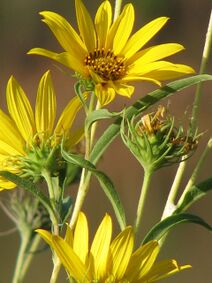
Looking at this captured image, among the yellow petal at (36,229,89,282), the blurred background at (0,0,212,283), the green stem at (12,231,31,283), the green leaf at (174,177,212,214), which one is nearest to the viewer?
the yellow petal at (36,229,89,282)

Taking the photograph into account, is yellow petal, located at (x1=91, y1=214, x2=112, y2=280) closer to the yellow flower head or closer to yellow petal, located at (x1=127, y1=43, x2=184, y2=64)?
the yellow flower head

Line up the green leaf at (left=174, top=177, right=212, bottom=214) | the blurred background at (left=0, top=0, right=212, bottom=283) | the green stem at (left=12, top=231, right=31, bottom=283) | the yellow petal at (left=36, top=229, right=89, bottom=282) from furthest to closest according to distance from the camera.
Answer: the blurred background at (left=0, top=0, right=212, bottom=283), the green stem at (left=12, top=231, right=31, bottom=283), the green leaf at (left=174, top=177, right=212, bottom=214), the yellow petal at (left=36, top=229, right=89, bottom=282)

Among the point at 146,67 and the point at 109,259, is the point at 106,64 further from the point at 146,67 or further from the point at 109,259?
the point at 109,259

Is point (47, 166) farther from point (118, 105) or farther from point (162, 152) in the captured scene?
point (118, 105)

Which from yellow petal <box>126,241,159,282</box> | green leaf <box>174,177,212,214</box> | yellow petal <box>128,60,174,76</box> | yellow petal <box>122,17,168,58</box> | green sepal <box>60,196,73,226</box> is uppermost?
yellow petal <box>122,17,168,58</box>

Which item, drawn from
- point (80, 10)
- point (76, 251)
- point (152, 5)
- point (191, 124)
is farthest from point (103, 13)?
point (152, 5)

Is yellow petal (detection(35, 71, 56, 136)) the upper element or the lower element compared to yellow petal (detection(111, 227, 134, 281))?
upper

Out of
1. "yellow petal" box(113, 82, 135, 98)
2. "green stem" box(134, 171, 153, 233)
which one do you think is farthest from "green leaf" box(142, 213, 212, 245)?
"yellow petal" box(113, 82, 135, 98)
